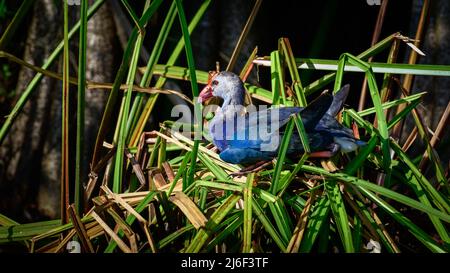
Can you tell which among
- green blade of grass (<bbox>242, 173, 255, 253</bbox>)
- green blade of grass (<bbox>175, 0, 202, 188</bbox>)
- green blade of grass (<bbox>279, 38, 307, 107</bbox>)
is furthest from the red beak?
green blade of grass (<bbox>242, 173, 255, 253</bbox>)

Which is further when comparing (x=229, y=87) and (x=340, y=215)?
(x=229, y=87)

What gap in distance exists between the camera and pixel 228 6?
14.2 feet

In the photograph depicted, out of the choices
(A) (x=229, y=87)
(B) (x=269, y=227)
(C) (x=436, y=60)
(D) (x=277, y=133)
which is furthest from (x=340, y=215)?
(C) (x=436, y=60)

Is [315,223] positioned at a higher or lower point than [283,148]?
lower

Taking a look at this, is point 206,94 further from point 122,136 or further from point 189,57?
point 189,57

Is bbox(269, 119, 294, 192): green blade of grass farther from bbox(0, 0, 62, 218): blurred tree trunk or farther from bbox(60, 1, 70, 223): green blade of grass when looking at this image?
bbox(0, 0, 62, 218): blurred tree trunk

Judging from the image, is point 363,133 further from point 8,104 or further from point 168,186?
point 8,104

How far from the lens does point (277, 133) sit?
2590mm

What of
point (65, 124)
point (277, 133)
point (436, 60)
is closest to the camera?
point (65, 124)

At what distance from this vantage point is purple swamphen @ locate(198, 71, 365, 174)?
2477 mm

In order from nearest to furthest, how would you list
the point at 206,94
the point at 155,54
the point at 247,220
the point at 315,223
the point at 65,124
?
the point at 247,220 → the point at 315,223 → the point at 65,124 → the point at 155,54 → the point at 206,94

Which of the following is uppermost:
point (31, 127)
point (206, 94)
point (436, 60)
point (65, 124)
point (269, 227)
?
point (436, 60)

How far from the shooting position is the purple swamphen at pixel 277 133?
97.5 inches

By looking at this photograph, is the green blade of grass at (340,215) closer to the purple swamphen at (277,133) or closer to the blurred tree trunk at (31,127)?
the purple swamphen at (277,133)
